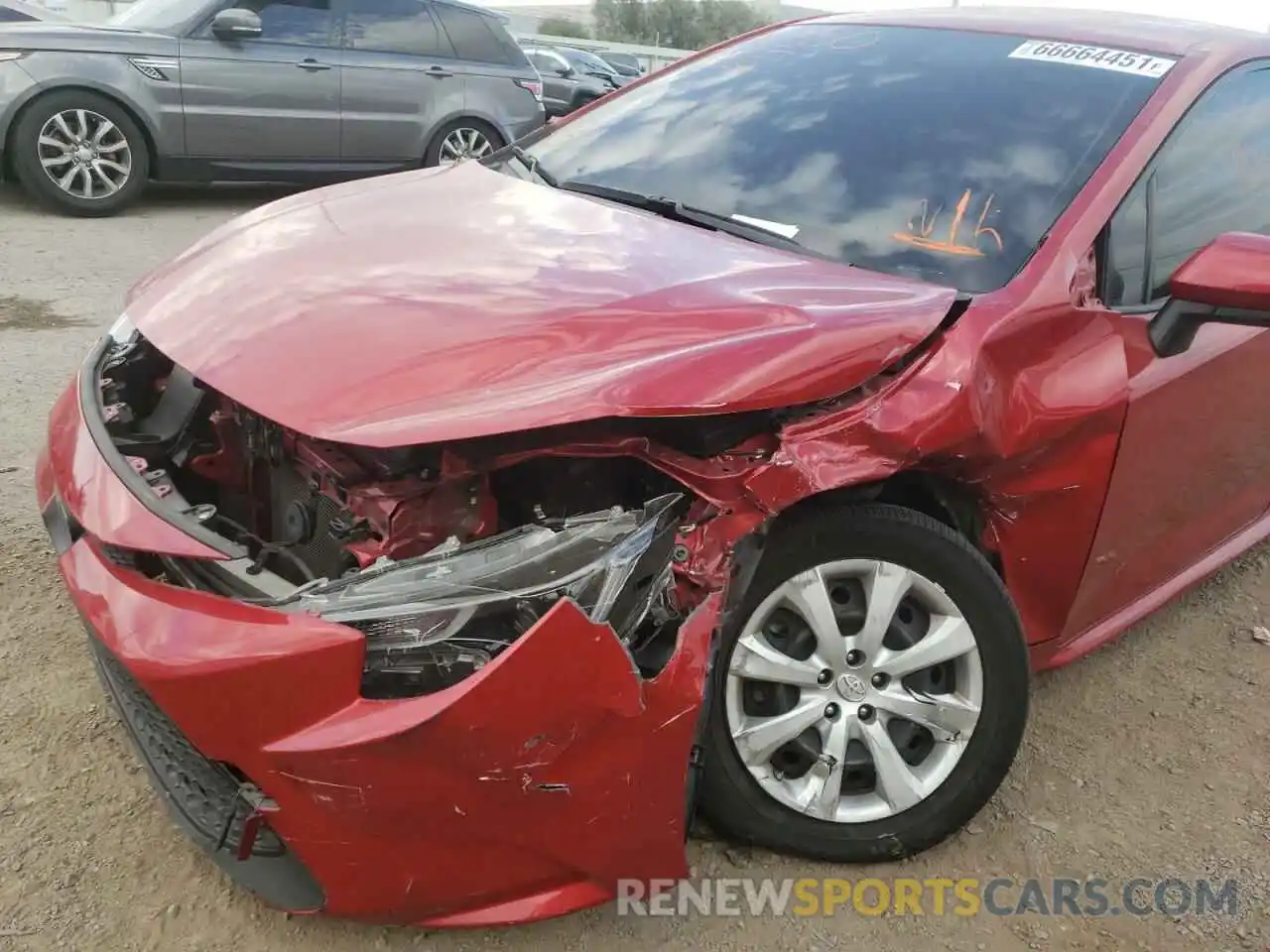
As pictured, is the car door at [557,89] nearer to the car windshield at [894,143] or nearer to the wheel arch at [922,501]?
the car windshield at [894,143]

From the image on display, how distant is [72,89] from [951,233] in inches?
255

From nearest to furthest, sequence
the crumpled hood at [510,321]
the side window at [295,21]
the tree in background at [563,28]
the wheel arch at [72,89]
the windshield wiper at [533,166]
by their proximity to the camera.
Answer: the crumpled hood at [510,321]
the windshield wiper at [533,166]
the wheel arch at [72,89]
the side window at [295,21]
the tree in background at [563,28]

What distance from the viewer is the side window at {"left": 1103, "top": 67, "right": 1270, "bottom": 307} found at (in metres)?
2.38

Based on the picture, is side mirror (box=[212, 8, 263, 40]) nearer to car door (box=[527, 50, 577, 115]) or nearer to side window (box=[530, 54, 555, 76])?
car door (box=[527, 50, 577, 115])

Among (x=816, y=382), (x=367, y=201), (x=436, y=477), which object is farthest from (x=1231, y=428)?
(x=367, y=201)

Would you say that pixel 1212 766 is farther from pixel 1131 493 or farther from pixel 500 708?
pixel 500 708

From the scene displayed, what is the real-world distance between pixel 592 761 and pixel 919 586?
77cm

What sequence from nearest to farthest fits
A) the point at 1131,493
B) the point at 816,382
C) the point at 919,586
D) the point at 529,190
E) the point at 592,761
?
the point at 592,761
the point at 816,382
the point at 919,586
the point at 1131,493
the point at 529,190

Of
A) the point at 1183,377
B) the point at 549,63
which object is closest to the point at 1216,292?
the point at 1183,377

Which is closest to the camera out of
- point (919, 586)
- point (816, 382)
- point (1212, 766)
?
point (816, 382)

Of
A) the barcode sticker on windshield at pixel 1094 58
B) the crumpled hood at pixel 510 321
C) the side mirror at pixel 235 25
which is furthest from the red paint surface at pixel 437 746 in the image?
the side mirror at pixel 235 25

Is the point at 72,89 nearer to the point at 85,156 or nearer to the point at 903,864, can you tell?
the point at 85,156

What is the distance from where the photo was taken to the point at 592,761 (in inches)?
68.5

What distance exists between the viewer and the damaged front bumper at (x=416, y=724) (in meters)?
1.63
